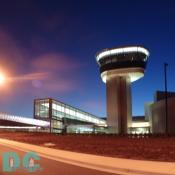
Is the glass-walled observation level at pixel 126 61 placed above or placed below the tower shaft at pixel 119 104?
above

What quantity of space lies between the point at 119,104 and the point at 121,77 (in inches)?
302

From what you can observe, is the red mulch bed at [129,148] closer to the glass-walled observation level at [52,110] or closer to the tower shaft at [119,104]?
the tower shaft at [119,104]

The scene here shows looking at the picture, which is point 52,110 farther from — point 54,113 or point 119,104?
point 119,104

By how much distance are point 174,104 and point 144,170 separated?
67.9 metres

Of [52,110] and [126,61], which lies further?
[52,110]

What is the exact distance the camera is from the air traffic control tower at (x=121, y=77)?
324ft

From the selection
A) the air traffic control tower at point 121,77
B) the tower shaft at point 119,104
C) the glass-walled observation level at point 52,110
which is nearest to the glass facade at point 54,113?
the glass-walled observation level at point 52,110

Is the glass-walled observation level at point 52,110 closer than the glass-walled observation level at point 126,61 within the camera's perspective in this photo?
No

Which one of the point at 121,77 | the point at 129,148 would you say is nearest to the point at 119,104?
the point at 121,77

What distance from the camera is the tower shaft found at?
100 meters

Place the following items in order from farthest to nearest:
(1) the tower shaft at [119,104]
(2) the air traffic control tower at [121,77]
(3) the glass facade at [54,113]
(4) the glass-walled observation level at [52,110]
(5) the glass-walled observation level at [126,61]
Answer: (4) the glass-walled observation level at [52,110], (3) the glass facade at [54,113], (1) the tower shaft at [119,104], (2) the air traffic control tower at [121,77], (5) the glass-walled observation level at [126,61]

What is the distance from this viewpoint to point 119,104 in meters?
101

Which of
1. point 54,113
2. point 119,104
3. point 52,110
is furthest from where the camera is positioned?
point 54,113

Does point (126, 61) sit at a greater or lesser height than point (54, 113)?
greater
